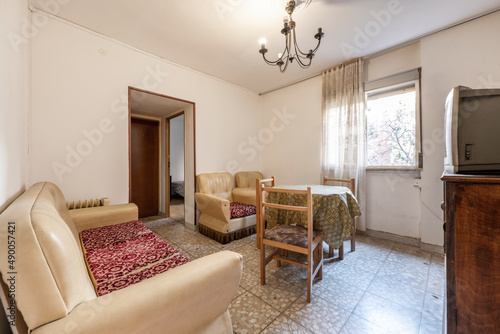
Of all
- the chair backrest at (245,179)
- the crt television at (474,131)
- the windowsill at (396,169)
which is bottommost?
the chair backrest at (245,179)

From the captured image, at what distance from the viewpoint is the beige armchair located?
2717 mm

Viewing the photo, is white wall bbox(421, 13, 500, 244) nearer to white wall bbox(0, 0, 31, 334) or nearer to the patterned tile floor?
the patterned tile floor

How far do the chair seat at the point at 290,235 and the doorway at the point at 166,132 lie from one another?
1.96 metres

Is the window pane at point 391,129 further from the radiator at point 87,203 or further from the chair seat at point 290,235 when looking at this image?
the radiator at point 87,203

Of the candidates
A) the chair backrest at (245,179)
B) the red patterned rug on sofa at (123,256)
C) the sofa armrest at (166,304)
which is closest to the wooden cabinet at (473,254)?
the sofa armrest at (166,304)

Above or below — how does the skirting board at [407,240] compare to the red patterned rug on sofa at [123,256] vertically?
below

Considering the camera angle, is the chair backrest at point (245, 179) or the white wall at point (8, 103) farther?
the chair backrest at point (245, 179)

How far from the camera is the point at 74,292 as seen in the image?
2.14ft

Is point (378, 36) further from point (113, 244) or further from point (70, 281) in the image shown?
point (113, 244)

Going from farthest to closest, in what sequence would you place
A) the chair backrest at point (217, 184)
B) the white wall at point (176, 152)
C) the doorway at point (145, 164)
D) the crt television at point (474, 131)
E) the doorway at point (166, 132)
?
the white wall at point (176, 152) < the doorway at point (145, 164) < the chair backrest at point (217, 184) < the doorway at point (166, 132) < the crt television at point (474, 131)

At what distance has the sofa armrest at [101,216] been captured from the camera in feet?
6.21

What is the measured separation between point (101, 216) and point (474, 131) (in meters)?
2.99

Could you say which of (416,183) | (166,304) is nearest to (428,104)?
(416,183)

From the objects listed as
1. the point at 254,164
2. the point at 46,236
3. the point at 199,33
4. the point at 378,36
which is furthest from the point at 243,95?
the point at 46,236
